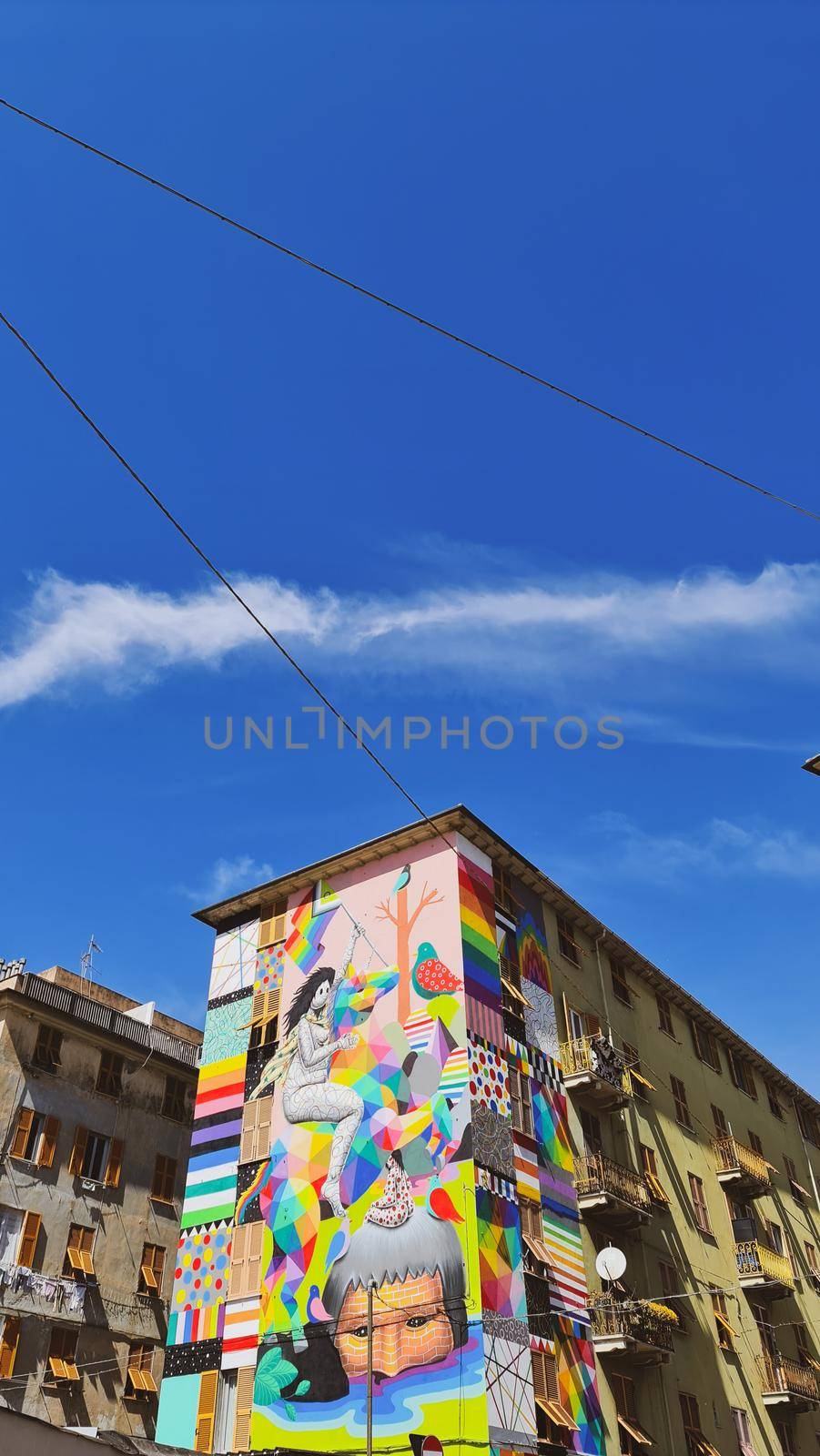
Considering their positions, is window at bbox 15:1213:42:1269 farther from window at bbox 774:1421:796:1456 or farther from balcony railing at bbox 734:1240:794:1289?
window at bbox 774:1421:796:1456

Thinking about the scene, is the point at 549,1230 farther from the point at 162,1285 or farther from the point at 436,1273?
the point at 162,1285

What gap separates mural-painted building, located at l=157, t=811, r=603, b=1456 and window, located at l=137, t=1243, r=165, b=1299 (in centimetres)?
421

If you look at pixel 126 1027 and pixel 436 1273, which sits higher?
pixel 126 1027

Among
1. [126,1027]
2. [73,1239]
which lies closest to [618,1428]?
[73,1239]

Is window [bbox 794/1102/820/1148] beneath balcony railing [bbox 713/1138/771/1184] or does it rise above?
above

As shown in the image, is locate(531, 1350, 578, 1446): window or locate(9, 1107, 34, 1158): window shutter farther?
locate(9, 1107, 34, 1158): window shutter

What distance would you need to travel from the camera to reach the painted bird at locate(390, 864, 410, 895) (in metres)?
34.2

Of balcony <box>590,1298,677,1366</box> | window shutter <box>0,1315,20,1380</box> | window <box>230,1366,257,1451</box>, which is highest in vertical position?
window shutter <box>0,1315,20,1380</box>

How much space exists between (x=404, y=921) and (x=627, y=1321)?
1211 cm

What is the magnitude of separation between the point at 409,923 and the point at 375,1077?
446 centimetres

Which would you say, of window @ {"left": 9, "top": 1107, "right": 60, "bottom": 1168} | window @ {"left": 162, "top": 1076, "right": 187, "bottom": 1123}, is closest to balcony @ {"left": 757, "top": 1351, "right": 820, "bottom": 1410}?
window @ {"left": 162, "top": 1076, "right": 187, "bottom": 1123}

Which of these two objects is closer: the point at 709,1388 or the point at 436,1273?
the point at 436,1273

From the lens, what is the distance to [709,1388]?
33719 millimetres

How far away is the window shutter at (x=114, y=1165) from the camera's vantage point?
1442 inches
